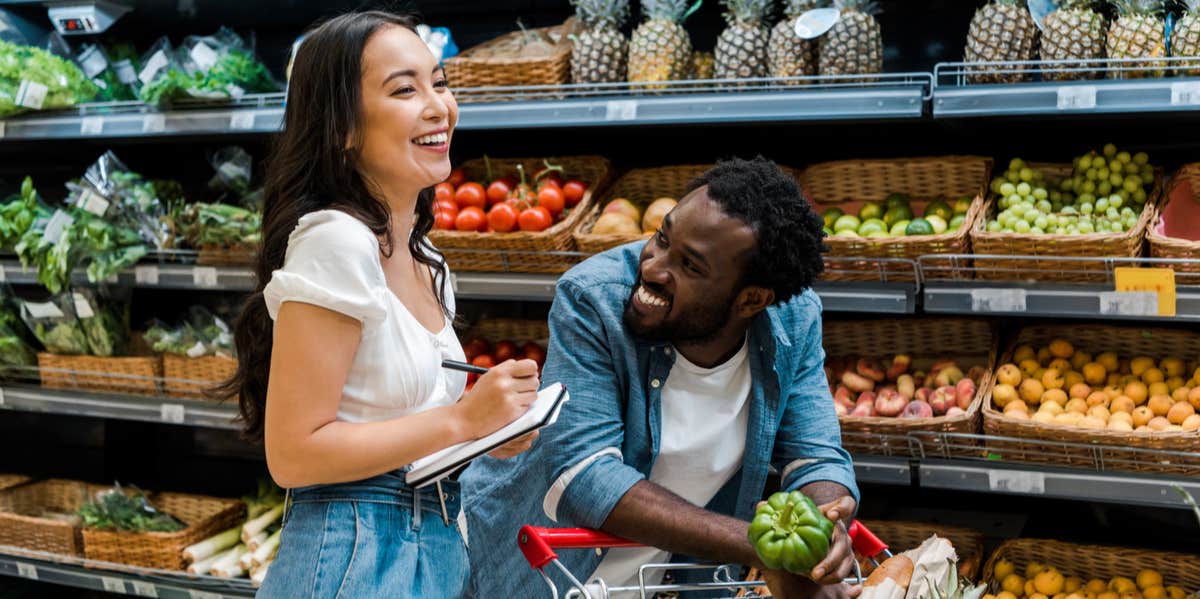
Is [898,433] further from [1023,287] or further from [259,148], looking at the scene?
[259,148]

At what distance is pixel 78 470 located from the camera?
440 cm

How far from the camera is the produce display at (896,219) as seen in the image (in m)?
2.71

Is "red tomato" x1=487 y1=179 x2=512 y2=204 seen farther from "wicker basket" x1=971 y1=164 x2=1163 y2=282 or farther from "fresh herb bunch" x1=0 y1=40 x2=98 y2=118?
"fresh herb bunch" x1=0 y1=40 x2=98 y2=118

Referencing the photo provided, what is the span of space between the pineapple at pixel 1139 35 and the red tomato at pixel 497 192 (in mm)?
1638

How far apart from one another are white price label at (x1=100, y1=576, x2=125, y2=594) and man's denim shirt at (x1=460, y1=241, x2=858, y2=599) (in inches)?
79.1

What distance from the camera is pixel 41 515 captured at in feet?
12.9

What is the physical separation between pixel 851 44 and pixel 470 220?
45.2 inches

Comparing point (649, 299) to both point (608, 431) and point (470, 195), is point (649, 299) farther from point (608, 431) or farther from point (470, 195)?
point (470, 195)

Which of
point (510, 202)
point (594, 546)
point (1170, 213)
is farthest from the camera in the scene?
point (510, 202)

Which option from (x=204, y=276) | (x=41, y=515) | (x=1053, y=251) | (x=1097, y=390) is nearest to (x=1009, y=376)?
(x=1097, y=390)

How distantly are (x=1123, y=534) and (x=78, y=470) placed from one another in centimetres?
382

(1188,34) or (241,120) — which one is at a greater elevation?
(1188,34)

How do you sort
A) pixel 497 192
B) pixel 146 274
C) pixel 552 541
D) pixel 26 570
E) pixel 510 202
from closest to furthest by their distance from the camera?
pixel 552 541 < pixel 510 202 < pixel 497 192 < pixel 146 274 < pixel 26 570

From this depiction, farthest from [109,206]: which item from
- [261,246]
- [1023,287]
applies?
[1023,287]
